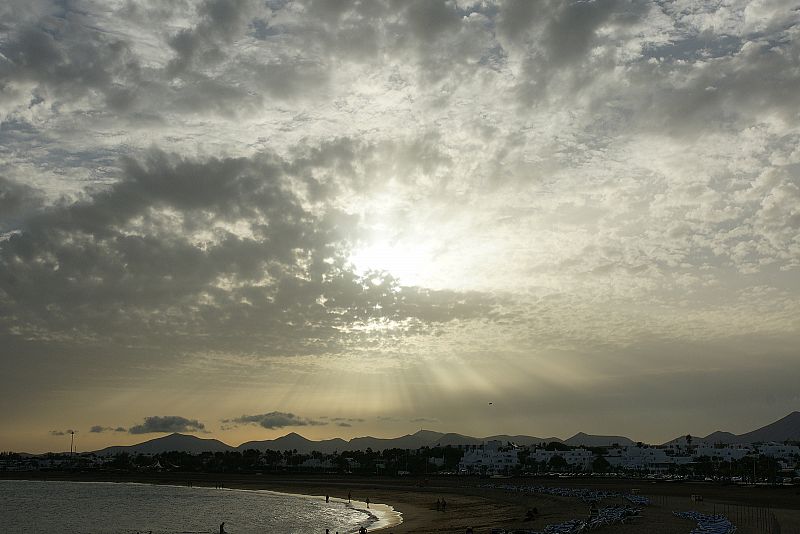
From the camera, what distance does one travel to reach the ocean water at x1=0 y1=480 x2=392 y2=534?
226ft

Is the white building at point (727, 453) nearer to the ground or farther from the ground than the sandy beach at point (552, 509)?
farther from the ground

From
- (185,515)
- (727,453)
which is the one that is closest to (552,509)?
(185,515)

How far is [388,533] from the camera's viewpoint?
5750 centimetres

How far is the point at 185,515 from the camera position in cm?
8638

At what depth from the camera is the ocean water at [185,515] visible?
68875 millimetres

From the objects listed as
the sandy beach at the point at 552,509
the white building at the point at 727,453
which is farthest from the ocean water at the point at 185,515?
the white building at the point at 727,453

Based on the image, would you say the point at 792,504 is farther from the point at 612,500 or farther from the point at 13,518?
the point at 13,518

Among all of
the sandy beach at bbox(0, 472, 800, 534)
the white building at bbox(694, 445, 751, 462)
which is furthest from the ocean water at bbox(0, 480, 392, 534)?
the white building at bbox(694, 445, 751, 462)

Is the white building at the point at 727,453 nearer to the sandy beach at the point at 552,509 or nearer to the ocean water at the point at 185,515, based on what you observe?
the sandy beach at the point at 552,509

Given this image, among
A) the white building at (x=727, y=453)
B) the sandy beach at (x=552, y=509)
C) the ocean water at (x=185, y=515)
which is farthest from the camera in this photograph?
the white building at (x=727, y=453)

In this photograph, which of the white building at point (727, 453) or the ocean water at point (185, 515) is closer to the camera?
the ocean water at point (185, 515)

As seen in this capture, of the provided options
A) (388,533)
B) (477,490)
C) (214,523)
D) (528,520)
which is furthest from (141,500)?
(528,520)

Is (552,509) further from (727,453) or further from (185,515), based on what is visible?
(727,453)

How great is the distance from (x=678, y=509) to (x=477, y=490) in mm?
54225
